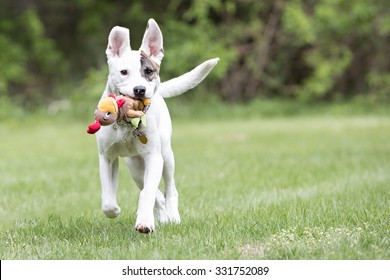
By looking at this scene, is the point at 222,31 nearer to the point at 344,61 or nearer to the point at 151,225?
the point at 344,61

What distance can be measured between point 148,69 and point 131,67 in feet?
0.42

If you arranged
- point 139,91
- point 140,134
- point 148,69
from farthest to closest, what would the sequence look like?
point 140,134 → point 148,69 → point 139,91

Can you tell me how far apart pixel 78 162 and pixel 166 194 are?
477 centimetres

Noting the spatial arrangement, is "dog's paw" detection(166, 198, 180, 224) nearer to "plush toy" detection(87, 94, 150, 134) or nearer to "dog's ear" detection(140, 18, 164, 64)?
"plush toy" detection(87, 94, 150, 134)

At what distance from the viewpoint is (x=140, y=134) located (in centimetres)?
481

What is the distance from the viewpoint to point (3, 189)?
775 cm

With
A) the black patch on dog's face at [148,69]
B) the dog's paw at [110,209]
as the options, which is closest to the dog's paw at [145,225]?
the dog's paw at [110,209]

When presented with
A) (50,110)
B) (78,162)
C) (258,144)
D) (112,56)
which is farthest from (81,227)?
(50,110)

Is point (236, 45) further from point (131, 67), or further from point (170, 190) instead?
point (131, 67)

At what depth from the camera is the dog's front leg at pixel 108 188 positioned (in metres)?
4.91

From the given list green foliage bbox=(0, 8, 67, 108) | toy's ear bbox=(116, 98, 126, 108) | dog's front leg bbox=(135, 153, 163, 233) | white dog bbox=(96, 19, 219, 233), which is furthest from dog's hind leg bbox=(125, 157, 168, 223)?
green foliage bbox=(0, 8, 67, 108)

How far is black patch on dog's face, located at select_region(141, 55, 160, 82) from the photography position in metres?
4.66

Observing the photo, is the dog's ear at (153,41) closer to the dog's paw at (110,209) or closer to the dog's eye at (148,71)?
the dog's eye at (148,71)

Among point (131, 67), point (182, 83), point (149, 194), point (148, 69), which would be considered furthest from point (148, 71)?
point (182, 83)
